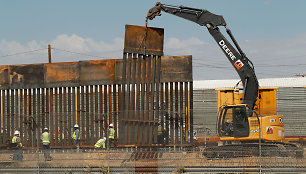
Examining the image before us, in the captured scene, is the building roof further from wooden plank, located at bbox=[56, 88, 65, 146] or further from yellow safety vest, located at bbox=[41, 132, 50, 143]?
yellow safety vest, located at bbox=[41, 132, 50, 143]

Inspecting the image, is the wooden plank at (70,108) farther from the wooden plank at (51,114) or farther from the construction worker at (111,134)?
the construction worker at (111,134)

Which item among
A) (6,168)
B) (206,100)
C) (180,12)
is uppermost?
(180,12)

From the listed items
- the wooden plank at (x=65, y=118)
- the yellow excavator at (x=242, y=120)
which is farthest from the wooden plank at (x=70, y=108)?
the yellow excavator at (x=242, y=120)

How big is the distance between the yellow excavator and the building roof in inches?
371

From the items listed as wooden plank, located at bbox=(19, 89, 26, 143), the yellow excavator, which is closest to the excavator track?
the yellow excavator

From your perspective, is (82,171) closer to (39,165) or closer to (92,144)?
(39,165)

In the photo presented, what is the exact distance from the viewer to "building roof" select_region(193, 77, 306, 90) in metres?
26.6

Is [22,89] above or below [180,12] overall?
below

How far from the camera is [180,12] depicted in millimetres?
18984

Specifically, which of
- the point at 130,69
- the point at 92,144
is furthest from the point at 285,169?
the point at 92,144

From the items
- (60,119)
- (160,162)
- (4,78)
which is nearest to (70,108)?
(60,119)

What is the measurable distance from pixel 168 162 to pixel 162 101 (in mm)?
4251

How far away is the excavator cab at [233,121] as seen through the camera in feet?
55.1

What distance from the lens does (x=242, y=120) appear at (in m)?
17.0
